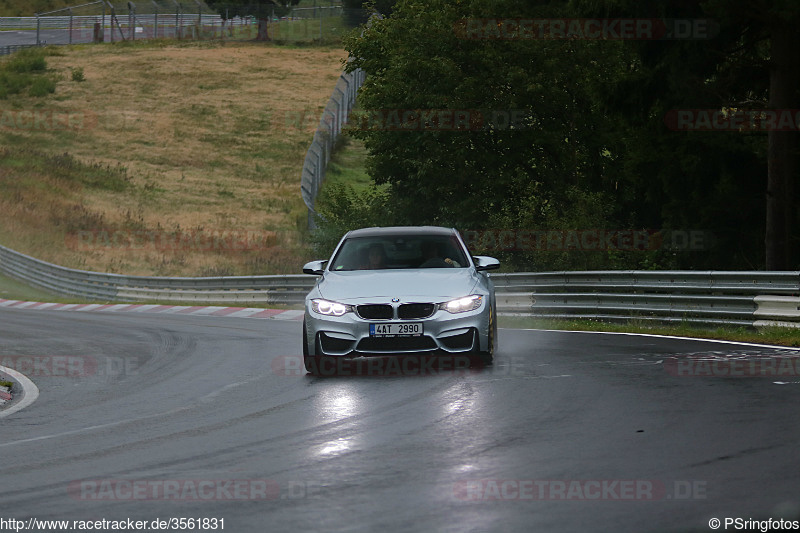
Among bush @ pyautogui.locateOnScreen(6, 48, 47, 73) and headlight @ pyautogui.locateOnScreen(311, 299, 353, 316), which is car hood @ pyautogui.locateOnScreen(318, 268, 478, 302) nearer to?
Result: headlight @ pyautogui.locateOnScreen(311, 299, 353, 316)

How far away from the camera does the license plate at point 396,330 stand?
12.7m

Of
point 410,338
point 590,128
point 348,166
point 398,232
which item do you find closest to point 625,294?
point 398,232

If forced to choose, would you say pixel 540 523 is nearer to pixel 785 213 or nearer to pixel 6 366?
pixel 6 366

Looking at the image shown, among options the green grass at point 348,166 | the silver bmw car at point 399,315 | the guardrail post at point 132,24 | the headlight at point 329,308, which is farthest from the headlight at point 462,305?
the guardrail post at point 132,24

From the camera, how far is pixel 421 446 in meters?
8.57

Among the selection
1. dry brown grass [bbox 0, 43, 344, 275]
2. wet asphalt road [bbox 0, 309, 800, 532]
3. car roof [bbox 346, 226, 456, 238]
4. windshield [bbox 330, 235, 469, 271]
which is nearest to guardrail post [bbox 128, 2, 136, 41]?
dry brown grass [bbox 0, 43, 344, 275]

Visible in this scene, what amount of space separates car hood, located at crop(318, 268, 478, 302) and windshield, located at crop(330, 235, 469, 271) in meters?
0.34

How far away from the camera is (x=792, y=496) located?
6539mm

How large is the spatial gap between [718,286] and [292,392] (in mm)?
7838

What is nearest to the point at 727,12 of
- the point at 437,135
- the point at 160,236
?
the point at 437,135

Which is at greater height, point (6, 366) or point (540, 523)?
point (540, 523)

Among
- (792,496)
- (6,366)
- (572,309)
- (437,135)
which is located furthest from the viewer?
(437,135)

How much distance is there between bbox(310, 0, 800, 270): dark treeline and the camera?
2266cm

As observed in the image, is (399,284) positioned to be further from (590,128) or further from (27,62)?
(27,62)
